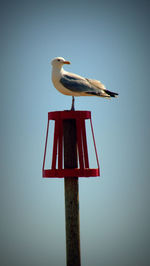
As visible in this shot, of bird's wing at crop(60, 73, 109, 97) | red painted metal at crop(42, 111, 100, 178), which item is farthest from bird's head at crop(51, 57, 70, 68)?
red painted metal at crop(42, 111, 100, 178)

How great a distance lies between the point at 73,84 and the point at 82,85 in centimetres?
35

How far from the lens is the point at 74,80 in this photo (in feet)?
38.1

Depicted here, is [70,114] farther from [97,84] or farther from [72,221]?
[72,221]

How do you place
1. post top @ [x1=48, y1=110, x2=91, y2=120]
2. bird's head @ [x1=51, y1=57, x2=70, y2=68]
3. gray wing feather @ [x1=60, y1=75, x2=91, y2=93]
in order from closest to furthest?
post top @ [x1=48, y1=110, x2=91, y2=120]
gray wing feather @ [x1=60, y1=75, x2=91, y2=93]
bird's head @ [x1=51, y1=57, x2=70, y2=68]

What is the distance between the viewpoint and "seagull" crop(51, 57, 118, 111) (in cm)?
1154

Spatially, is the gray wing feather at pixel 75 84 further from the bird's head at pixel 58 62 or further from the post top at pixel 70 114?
the post top at pixel 70 114

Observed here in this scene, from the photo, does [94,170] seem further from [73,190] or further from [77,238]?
[77,238]

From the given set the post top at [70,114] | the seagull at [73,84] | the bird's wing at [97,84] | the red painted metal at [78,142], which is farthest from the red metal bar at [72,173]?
the bird's wing at [97,84]

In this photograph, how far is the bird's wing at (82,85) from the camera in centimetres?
Result: 1151

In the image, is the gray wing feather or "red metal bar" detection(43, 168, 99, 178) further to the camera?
the gray wing feather

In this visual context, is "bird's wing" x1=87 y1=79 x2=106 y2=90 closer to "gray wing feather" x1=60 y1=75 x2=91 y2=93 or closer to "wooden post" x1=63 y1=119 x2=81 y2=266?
"gray wing feather" x1=60 y1=75 x2=91 y2=93

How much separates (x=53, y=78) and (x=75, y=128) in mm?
2305

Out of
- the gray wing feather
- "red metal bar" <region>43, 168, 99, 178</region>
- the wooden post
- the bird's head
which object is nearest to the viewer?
the wooden post

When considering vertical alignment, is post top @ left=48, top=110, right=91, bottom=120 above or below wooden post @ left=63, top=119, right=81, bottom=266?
above
